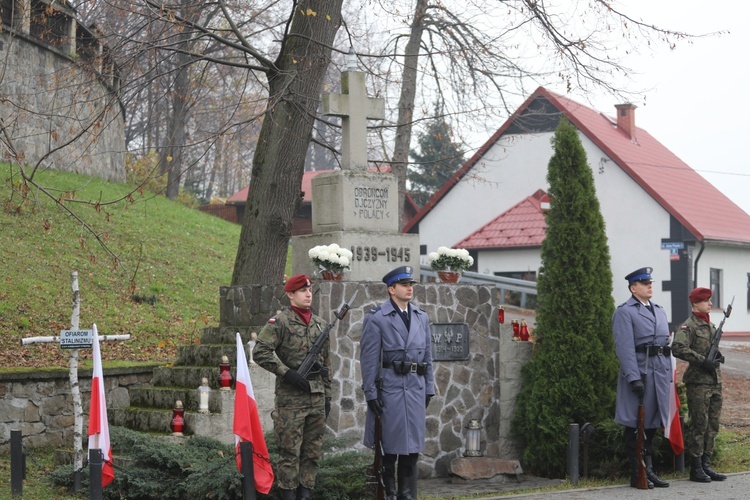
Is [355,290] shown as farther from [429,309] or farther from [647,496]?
[647,496]

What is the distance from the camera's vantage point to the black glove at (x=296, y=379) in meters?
8.22

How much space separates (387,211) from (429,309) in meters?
1.16

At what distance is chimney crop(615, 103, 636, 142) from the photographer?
33.3 metres

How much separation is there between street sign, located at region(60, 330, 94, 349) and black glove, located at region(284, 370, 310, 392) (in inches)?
82.0

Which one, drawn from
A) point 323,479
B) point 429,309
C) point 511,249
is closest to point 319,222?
point 429,309

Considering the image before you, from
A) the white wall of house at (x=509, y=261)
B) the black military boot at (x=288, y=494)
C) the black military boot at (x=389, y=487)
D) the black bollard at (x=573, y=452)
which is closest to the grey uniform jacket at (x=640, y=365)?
the black bollard at (x=573, y=452)

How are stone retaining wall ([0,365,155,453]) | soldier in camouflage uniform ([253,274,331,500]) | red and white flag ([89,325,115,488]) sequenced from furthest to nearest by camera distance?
stone retaining wall ([0,365,155,453]) < red and white flag ([89,325,115,488]) < soldier in camouflage uniform ([253,274,331,500])

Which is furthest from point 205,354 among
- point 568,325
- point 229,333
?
point 568,325

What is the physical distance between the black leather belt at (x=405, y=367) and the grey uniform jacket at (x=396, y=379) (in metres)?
0.03

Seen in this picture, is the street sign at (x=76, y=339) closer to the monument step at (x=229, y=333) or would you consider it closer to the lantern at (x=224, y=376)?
the lantern at (x=224, y=376)

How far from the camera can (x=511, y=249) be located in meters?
31.4

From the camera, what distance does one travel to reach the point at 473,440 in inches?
435

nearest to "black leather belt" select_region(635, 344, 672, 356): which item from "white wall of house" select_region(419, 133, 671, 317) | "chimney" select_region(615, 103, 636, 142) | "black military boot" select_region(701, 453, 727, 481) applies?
"black military boot" select_region(701, 453, 727, 481)

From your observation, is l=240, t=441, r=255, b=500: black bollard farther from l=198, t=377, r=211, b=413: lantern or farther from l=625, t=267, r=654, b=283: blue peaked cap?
l=625, t=267, r=654, b=283: blue peaked cap
